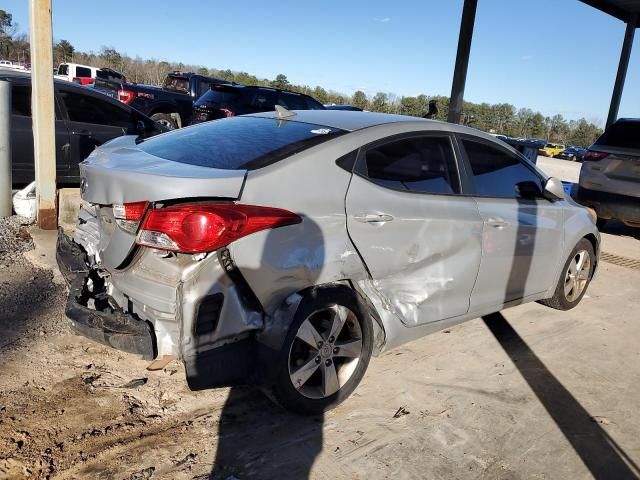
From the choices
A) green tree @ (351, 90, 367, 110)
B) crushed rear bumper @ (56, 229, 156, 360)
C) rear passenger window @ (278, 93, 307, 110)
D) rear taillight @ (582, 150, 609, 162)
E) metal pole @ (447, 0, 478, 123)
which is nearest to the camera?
crushed rear bumper @ (56, 229, 156, 360)

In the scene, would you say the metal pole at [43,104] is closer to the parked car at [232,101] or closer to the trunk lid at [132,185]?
the trunk lid at [132,185]

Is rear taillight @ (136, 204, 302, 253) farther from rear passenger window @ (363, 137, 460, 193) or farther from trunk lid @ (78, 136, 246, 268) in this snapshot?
rear passenger window @ (363, 137, 460, 193)

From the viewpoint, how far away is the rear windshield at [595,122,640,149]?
7762 millimetres

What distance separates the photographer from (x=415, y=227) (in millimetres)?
3271

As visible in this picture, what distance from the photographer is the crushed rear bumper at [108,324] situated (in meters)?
2.61

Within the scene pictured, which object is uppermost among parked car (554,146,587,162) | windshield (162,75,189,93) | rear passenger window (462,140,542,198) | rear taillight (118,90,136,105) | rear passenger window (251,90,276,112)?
windshield (162,75,189,93)

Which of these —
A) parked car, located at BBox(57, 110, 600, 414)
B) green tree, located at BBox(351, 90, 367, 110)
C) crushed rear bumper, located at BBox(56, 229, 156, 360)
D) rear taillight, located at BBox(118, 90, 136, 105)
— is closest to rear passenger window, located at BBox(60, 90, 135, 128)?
parked car, located at BBox(57, 110, 600, 414)

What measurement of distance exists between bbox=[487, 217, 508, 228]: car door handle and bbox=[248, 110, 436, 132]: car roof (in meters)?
0.83

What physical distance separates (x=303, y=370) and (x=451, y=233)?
4.37 feet

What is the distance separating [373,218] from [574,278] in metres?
2.87

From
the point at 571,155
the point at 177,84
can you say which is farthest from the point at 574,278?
the point at 571,155

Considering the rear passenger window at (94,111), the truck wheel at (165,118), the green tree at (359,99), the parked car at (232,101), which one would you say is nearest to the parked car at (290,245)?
the rear passenger window at (94,111)

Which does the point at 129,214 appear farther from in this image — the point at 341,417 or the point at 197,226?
the point at 341,417

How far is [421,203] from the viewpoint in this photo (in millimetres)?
3340
